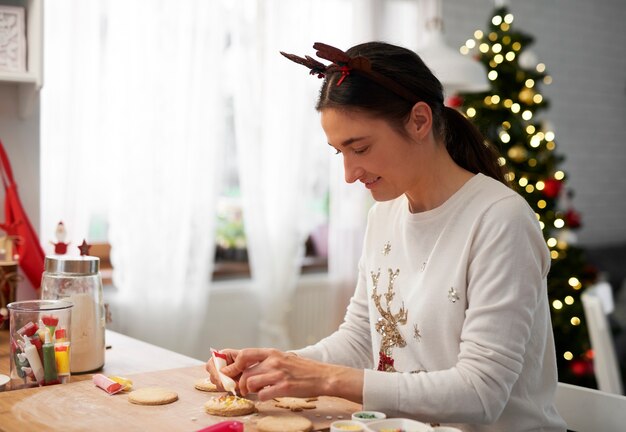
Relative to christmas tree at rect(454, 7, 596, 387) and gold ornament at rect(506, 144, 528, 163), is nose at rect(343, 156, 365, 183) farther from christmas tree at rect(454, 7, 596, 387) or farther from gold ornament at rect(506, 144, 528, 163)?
gold ornament at rect(506, 144, 528, 163)

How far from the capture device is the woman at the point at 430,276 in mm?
1374

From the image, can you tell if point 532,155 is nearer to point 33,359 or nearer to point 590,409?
point 590,409

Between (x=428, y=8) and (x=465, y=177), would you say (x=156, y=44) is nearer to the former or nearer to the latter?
(x=428, y=8)

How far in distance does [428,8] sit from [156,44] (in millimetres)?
1724

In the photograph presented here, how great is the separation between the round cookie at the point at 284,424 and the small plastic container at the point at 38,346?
0.52 m

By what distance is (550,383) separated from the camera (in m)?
1.51

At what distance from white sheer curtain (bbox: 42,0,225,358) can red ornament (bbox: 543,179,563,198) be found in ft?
5.66

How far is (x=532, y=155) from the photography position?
4.16 meters

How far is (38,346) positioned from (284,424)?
615 mm

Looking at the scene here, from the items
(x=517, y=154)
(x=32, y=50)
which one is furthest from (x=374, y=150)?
(x=517, y=154)

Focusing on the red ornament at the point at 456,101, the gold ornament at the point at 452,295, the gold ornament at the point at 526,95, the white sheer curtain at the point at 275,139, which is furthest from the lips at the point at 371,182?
the gold ornament at the point at 526,95

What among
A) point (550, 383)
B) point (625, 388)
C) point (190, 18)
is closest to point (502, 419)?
point (550, 383)

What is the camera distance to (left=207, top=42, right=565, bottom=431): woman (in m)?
1.37

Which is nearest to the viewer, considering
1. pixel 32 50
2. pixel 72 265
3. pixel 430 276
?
pixel 430 276
